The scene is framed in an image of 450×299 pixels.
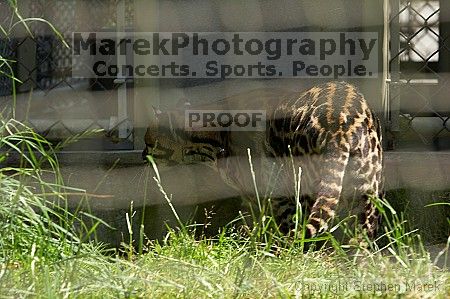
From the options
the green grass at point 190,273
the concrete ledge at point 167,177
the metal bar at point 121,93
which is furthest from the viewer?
the metal bar at point 121,93

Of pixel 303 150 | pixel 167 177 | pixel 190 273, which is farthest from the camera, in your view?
pixel 167 177

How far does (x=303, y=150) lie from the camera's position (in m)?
2.40

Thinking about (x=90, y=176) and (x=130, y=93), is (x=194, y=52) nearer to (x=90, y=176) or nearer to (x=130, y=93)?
(x=130, y=93)

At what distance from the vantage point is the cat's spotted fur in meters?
2.25

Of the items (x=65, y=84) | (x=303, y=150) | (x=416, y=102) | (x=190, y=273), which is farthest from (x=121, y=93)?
(x=190, y=273)

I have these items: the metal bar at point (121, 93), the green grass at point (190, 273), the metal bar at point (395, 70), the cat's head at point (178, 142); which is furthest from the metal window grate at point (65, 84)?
the green grass at point (190, 273)

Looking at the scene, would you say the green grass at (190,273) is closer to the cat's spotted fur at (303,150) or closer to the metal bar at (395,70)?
the cat's spotted fur at (303,150)

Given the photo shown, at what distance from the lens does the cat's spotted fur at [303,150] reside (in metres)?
2.25

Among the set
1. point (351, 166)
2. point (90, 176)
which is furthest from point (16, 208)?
point (90, 176)

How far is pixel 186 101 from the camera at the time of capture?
2828mm

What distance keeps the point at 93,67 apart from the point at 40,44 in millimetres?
174

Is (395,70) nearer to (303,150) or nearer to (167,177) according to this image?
(303,150)

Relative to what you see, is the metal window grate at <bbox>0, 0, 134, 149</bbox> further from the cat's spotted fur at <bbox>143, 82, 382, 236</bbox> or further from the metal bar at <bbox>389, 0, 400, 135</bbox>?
the metal bar at <bbox>389, 0, 400, 135</bbox>

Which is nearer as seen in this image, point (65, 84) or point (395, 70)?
point (395, 70)
